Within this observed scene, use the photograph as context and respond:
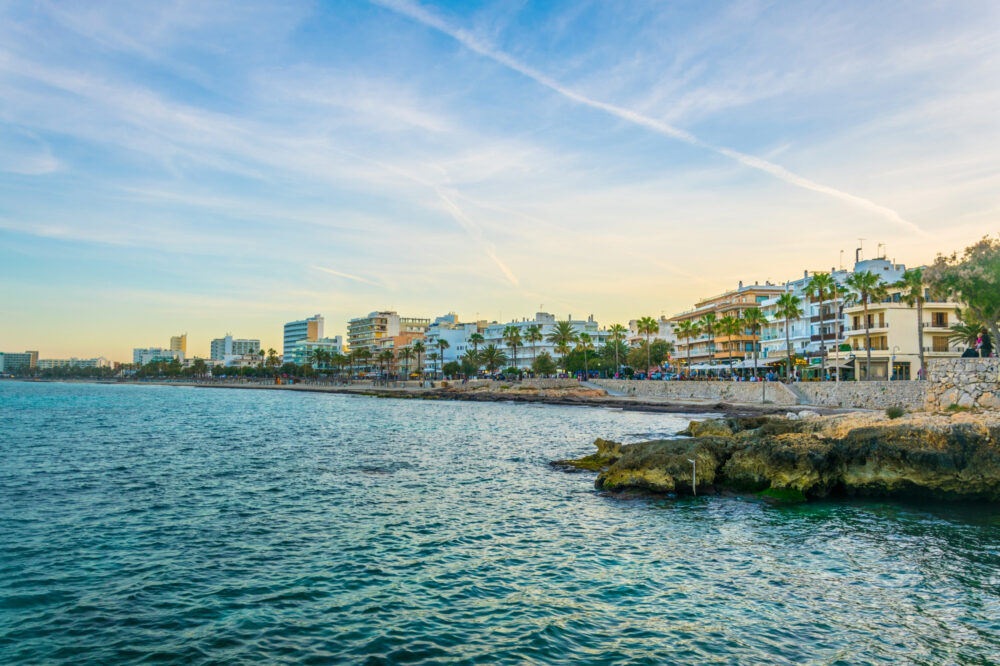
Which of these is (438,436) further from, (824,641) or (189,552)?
(824,641)

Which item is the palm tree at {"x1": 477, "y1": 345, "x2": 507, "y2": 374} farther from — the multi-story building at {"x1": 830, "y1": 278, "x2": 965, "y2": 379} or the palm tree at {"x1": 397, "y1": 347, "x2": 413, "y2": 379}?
the multi-story building at {"x1": 830, "y1": 278, "x2": 965, "y2": 379}

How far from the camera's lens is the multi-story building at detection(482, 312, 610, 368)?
161 m

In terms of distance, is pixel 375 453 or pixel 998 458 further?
pixel 375 453

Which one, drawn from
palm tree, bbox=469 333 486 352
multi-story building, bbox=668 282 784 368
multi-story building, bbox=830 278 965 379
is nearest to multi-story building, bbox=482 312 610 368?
palm tree, bbox=469 333 486 352

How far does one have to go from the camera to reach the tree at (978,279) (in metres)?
34.2

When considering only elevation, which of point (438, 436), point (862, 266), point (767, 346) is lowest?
point (438, 436)

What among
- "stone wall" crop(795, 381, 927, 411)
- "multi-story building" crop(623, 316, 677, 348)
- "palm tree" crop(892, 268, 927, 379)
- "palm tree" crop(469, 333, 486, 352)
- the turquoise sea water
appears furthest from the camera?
"palm tree" crop(469, 333, 486, 352)

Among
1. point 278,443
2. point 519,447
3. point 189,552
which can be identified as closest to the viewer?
point 189,552

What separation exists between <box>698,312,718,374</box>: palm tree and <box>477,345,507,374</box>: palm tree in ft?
180

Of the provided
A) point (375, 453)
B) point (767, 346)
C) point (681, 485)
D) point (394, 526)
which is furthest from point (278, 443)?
point (767, 346)

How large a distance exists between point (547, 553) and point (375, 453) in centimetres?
2107

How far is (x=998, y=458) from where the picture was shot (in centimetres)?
2080

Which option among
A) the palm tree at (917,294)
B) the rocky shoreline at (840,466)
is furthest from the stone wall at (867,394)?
the rocky shoreline at (840,466)

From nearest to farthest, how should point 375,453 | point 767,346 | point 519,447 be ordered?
1. point 375,453
2. point 519,447
3. point 767,346
